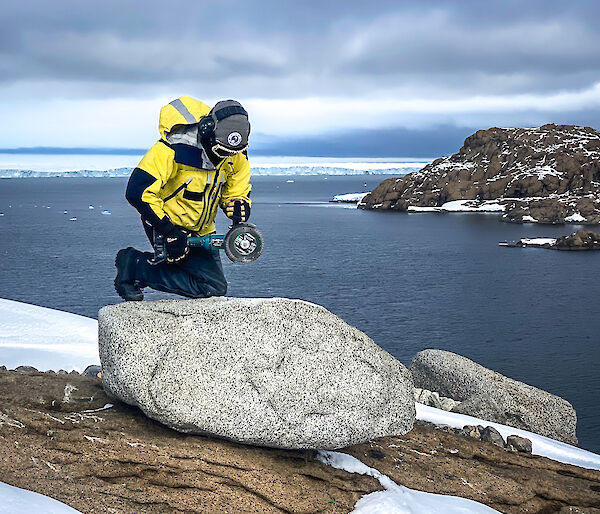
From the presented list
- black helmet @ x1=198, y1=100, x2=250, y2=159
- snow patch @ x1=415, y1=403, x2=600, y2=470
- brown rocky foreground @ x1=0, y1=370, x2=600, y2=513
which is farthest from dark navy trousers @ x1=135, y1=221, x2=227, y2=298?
snow patch @ x1=415, y1=403, x2=600, y2=470

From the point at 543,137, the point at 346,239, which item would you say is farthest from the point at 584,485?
the point at 543,137

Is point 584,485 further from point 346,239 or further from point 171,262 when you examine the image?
point 346,239

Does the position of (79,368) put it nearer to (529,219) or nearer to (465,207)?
(529,219)

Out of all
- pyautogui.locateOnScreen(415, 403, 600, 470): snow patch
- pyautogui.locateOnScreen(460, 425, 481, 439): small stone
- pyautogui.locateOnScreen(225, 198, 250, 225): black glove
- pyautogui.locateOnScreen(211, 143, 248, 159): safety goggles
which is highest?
pyautogui.locateOnScreen(211, 143, 248, 159): safety goggles

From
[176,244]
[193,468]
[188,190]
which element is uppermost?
[188,190]

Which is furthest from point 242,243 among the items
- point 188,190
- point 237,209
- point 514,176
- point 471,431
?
point 514,176

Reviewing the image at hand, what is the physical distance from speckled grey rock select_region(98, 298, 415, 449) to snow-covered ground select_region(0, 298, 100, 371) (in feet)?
16.8

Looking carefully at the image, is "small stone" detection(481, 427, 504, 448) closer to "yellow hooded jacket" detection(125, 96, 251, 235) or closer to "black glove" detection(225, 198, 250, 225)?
"black glove" detection(225, 198, 250, 225)

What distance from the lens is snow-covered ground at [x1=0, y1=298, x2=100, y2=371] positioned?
38.5 feet

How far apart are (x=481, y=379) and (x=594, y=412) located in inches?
360

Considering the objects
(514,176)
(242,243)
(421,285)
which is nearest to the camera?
(242,243)

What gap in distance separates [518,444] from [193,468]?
15.7 feet

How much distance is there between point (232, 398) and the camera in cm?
669

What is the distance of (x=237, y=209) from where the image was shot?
7.87m
